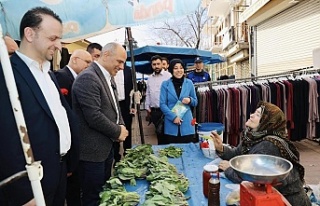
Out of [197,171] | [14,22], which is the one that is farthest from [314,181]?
[14,22]

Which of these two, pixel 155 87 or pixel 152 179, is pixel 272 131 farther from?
pixel 155 87

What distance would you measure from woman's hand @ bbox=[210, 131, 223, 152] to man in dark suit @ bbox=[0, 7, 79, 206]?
4.47 ft

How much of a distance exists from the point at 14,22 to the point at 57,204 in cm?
185

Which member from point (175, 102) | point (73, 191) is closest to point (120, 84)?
point (175, 102)

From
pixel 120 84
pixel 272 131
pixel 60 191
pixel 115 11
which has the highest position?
pixel 115 11

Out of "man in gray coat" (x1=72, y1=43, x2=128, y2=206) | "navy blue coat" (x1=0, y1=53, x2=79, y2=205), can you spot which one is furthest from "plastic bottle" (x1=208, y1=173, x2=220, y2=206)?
"man in gray coat" (x1=72, y1=43, x2=128, y2=206)

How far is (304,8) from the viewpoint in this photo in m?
8.22

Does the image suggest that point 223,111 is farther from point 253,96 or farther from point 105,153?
point 105,153

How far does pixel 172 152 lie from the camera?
2.85m

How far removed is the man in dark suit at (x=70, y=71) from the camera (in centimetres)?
318

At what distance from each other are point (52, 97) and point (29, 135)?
0.31 metres

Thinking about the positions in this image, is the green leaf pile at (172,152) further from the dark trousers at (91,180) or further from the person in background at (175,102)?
the person in background at (175,102)

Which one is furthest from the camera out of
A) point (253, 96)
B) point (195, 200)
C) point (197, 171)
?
point (253, 96)

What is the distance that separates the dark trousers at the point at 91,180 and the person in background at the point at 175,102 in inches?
62.9
